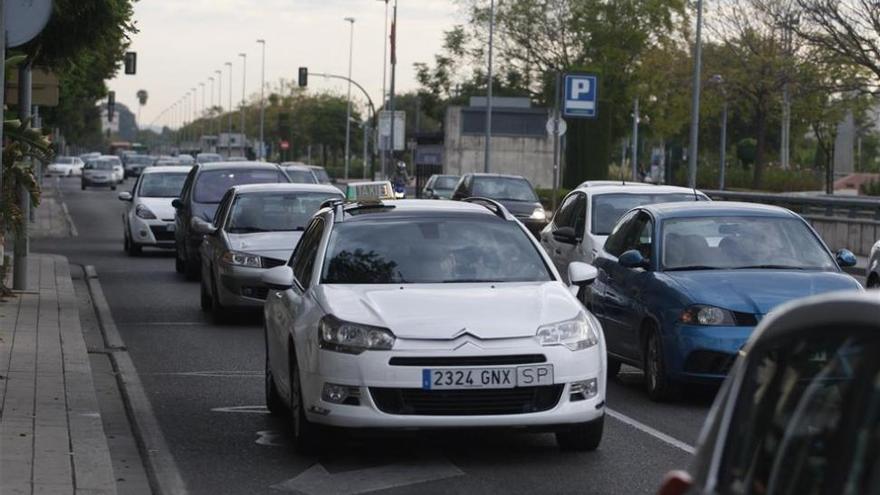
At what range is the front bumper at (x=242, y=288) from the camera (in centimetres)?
1803

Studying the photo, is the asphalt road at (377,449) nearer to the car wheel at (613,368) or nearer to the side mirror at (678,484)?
the car wheel at (613,368)

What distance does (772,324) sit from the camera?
140 inches

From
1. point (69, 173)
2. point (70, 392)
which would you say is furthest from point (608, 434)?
point (69, 173)

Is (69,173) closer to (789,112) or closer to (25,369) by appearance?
(789,112)

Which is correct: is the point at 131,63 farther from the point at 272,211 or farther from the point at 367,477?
the point at 367,477

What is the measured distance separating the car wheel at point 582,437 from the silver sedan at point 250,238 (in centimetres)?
854

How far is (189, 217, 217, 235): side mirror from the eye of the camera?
65.7 ft

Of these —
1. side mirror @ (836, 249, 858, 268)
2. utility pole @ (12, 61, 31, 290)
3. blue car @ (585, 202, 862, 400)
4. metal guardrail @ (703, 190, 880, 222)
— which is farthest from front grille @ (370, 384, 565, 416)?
metal guardrail @ (703, 190, 880, 222)

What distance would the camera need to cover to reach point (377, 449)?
9977 millimetres

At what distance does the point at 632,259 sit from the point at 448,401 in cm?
396

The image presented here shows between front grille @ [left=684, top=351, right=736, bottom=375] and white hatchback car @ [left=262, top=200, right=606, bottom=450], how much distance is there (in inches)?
66.4

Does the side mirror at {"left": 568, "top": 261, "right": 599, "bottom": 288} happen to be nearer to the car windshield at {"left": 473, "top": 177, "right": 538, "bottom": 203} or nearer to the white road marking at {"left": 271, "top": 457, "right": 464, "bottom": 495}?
the white road marking at {"left": 271, "top": 457, "right": 464, "bottom": 495}

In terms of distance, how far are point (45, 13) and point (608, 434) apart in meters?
5.32

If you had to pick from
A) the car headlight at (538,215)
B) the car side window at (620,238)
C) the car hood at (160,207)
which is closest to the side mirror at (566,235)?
the car side window at (620,238)
